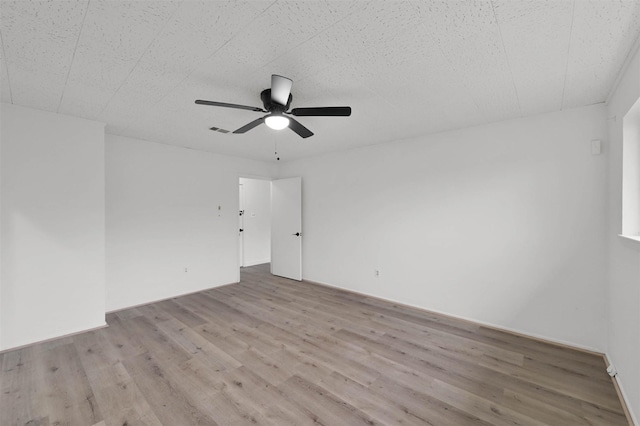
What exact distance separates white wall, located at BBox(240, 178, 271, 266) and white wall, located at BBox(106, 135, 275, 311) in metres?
1.76

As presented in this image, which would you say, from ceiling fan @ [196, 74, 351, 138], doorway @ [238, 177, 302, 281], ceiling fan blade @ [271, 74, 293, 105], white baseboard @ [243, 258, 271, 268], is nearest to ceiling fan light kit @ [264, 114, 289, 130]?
ceiling fan @ [196, 74, 351, 138]

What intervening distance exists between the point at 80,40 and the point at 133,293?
11.3 feet

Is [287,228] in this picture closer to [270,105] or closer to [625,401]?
[270,105]

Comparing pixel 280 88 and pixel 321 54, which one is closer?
pixel 321 54

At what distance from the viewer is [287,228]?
5.59 meters

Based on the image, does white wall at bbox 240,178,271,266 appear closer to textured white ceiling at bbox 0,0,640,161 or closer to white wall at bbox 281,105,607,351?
white wall at bbox 281,105,607,351

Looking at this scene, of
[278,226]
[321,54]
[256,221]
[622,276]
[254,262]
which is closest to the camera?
[321,54]

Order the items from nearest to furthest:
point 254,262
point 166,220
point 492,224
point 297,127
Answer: point 297,127
point 492,224
point 166,220
point 254,262

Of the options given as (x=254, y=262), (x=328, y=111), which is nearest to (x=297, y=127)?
(x=328, y=111)

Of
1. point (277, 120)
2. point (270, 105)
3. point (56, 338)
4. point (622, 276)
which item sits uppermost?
point (270, 105)

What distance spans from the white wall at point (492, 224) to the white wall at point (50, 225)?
11.7 feet

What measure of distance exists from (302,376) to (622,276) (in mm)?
2759

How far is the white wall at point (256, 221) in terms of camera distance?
6.98 metres

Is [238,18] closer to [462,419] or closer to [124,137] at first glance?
[462,419]
